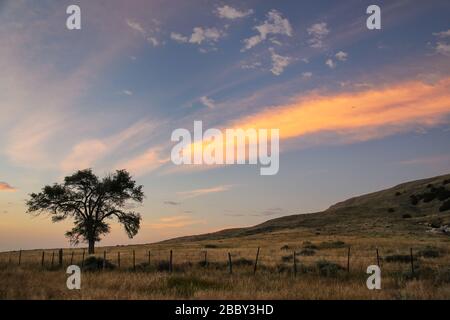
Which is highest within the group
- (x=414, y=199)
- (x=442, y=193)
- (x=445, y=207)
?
(x=442, y=193)

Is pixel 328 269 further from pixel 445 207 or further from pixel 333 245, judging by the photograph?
pixel 445 207

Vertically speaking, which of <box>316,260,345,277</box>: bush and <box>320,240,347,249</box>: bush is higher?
<box>316,260,345,277</box>: bush

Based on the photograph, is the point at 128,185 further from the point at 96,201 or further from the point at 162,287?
the point at 162,287

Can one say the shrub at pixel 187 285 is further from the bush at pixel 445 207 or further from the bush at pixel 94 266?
the bush at pixel 445 207

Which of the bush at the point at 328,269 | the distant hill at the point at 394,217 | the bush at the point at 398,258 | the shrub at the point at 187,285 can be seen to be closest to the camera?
the shrub at the point at 187,285

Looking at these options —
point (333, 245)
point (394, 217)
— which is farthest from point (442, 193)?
point (333, 245)

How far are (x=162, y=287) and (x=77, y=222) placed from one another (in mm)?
44167

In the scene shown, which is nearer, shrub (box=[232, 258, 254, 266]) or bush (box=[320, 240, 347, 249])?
shrub (box=[232, 258, 254, 266])

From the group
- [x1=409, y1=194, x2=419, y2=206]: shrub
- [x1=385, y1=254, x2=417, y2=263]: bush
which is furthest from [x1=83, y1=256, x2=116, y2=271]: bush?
[x1=409, y1=194, x2=419, y2=206]: shrub

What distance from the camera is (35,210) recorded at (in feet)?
202

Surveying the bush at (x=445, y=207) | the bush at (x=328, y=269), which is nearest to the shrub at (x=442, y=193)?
the bush at (x=445, y=207)

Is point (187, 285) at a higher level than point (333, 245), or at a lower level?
higher

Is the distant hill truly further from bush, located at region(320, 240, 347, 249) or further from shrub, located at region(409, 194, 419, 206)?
bush, located at region(320, 240, 347, 249)

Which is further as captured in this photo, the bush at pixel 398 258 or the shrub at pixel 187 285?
the bush at pixel 398 258
